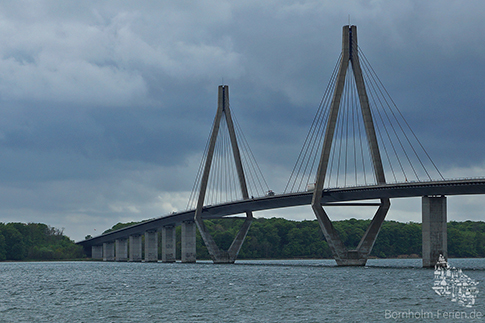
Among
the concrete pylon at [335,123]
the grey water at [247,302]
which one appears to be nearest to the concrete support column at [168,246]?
the concrete pylon at [335,123]

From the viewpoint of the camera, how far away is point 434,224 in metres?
84.2

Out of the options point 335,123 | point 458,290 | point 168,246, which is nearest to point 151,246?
point 168,246

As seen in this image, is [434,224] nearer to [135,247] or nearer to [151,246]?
[151,246]

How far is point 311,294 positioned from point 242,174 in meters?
70.7

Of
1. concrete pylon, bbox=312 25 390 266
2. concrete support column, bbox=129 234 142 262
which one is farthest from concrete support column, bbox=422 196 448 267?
concrete support column, bbox=129 234 142 262

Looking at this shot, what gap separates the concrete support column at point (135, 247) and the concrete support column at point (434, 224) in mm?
122261

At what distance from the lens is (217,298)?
55.5 m

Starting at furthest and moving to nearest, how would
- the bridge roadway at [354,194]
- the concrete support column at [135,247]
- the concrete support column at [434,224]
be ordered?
the concrete support column at [135,247]
the concrete support column at [434,224]
the bridge roadway at [354,194]

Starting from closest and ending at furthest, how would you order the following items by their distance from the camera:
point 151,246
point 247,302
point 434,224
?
1. point 247,302
2. point 434,224
3. point 151,246

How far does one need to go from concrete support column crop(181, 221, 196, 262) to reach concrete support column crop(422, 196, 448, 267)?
69382mm

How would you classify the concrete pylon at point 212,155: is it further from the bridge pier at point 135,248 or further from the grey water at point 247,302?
the bridge pier at point 135,248

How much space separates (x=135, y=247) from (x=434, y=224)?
411 feet

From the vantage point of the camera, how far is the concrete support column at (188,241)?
148m

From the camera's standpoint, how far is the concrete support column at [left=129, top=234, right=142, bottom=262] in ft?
643
